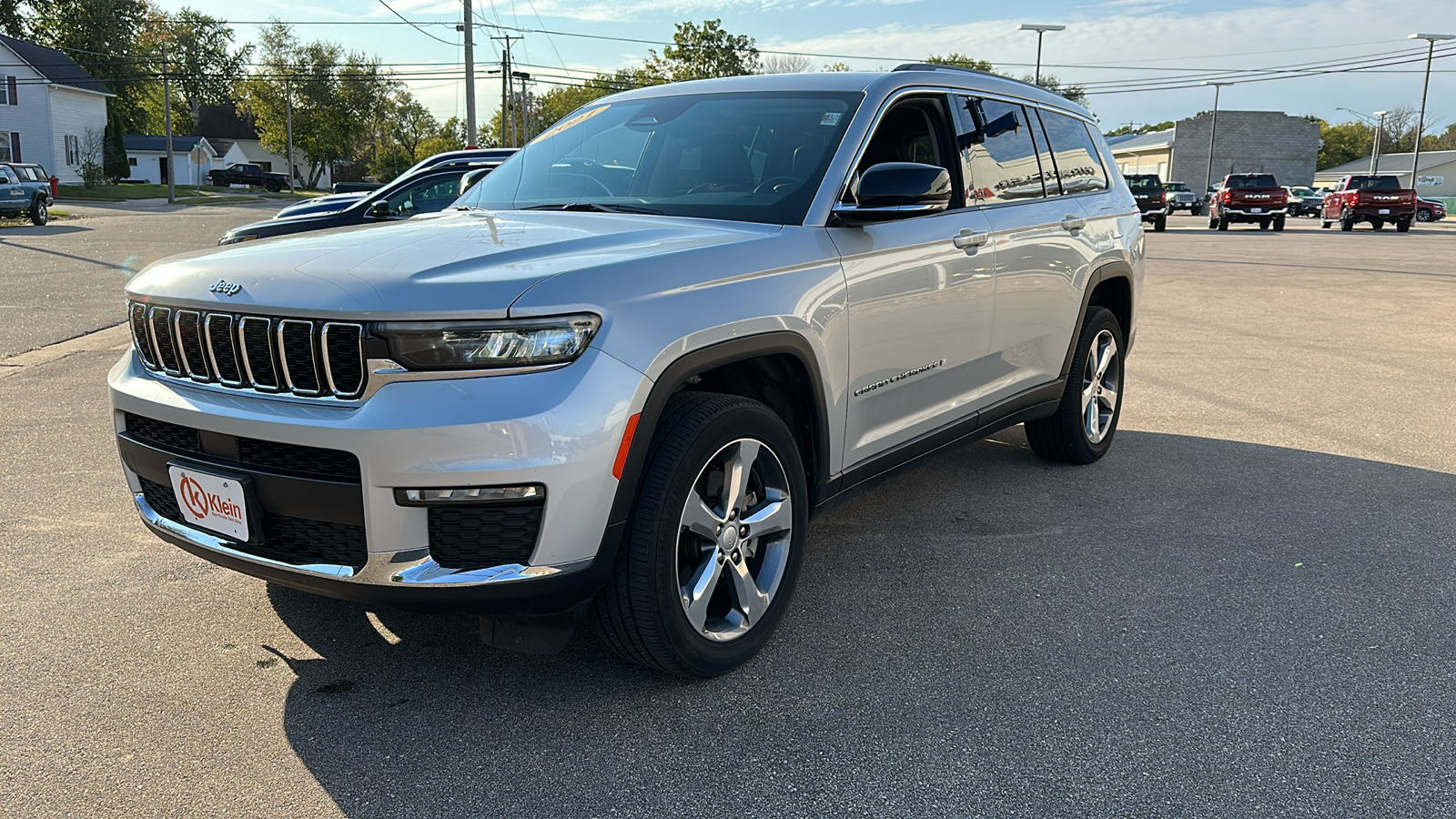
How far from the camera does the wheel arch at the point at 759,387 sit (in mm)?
2816

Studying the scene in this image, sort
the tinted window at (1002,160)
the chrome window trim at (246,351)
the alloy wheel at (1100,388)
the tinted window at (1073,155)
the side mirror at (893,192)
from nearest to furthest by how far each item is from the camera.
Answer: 1. the chrome window trim at (246,351)
2. the side mirror at (893,192)
3. the tinted window at (1002,160)
4. the tinted window at (1073,155)
5. the alloy wheel at (1100,388)

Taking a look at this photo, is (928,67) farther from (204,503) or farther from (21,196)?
(21,196)

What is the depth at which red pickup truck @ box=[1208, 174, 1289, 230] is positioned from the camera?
1483 inches

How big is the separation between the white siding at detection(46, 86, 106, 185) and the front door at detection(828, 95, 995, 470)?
66.0 meters

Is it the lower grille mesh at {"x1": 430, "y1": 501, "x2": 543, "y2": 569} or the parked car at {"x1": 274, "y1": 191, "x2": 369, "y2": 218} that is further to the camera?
the parked car at {"x1": 274, "y1": 191, "x2": 369, "y2": 218}

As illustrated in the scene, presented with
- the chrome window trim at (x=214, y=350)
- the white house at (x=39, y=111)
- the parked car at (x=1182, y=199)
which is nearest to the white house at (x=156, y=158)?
the white house at (x=39, y=111)

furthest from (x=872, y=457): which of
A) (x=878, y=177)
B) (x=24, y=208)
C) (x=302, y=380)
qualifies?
(x=24, y=208)

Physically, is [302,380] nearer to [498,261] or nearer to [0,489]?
[498,261]

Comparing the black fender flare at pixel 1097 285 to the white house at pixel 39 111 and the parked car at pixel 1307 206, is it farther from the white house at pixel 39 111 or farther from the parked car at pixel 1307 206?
the white house at pixel 39 111

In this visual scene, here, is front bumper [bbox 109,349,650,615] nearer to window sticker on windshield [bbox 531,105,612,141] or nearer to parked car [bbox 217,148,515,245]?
window sticker on windshield [bbox 531,105,612,141]

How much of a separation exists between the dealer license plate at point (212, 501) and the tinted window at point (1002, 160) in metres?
2.93

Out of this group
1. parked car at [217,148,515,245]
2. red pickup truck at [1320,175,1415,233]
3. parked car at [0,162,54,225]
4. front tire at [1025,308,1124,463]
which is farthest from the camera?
red pickup truck at [1320,175,1415,233]

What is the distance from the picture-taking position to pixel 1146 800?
2648 millimetres

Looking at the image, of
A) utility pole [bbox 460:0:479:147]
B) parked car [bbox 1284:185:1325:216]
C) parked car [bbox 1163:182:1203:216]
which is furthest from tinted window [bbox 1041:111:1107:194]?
parked car [bbox 1284:185:1325:216]
